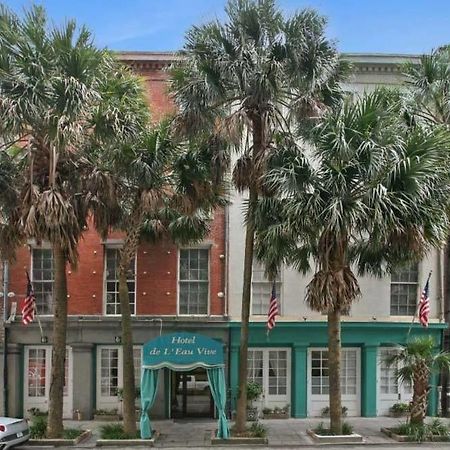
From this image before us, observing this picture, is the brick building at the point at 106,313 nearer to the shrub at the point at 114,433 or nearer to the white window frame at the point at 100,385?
the white window frame at the point at 100,385

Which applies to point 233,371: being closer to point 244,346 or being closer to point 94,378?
point 94,378

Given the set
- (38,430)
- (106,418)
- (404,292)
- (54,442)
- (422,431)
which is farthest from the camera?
(404,292)

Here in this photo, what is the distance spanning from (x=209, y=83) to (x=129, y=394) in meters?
8.15

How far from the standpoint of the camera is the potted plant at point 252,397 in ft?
67.2

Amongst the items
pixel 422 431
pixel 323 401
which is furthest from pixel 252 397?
pixel 422 431

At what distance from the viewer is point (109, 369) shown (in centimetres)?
2166

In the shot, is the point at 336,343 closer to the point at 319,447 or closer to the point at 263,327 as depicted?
the point at 319,447

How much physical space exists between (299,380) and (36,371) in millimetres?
8807

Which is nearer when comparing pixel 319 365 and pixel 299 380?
pixel 299 380

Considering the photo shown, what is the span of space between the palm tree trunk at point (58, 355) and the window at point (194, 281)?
5.79 metres

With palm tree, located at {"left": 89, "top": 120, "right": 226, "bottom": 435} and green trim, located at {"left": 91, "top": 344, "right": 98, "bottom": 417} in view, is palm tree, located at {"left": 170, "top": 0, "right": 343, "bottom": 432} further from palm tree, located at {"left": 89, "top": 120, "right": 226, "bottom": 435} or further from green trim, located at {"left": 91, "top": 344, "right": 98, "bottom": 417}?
green trim, located at {"left": 91, "top": 344, "right": 98, "bottom": 417}

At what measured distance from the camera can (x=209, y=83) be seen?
15.9 meters

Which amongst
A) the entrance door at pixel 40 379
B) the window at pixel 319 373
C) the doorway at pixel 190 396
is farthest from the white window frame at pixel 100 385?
the window at pixel 319 373

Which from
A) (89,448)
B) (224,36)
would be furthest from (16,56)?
(89,448)
